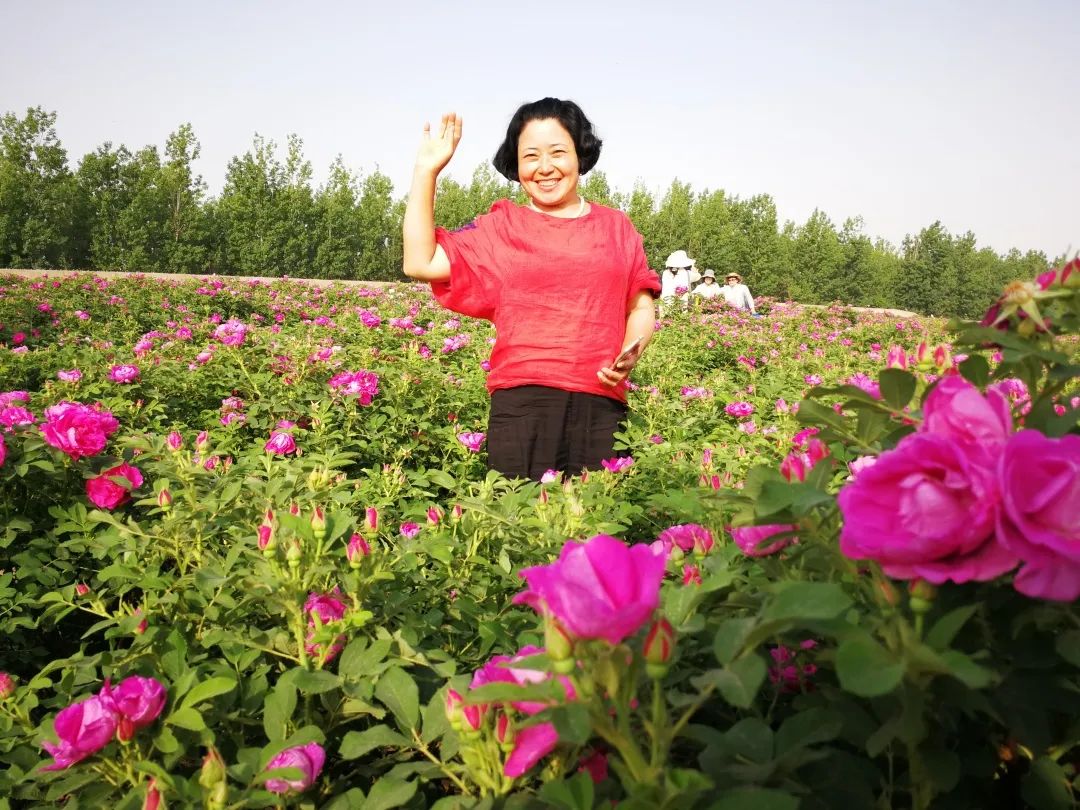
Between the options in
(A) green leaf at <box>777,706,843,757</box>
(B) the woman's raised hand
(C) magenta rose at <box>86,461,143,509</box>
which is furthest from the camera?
(B) the woman's raised hand

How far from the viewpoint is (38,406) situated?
2945 millimetres

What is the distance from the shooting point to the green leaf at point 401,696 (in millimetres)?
840

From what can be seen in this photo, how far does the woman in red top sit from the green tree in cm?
2805

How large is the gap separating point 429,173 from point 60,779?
1.80 m

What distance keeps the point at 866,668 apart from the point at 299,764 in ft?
1.89

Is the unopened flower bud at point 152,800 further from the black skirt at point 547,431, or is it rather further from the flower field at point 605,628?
the black skirt at point 547,431

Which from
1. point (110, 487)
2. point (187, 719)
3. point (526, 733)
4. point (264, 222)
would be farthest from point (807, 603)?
point (264, 222)

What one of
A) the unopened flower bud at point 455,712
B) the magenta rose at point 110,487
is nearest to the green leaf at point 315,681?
the unopened flower bud at point 455,712

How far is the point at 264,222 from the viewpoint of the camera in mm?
28766

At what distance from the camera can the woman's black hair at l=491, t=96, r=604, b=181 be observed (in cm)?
262

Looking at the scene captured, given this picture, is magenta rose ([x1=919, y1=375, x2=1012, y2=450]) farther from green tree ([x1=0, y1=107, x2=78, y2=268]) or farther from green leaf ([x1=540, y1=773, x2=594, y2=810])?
green tree ([x1=0, y1=107, x2=78, y2=268])

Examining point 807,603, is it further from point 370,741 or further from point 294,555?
point 294,555

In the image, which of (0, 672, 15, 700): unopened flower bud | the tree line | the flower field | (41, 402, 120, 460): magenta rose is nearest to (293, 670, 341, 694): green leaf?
the flower field

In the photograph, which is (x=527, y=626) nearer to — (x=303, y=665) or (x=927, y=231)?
(x=303, y=665)
